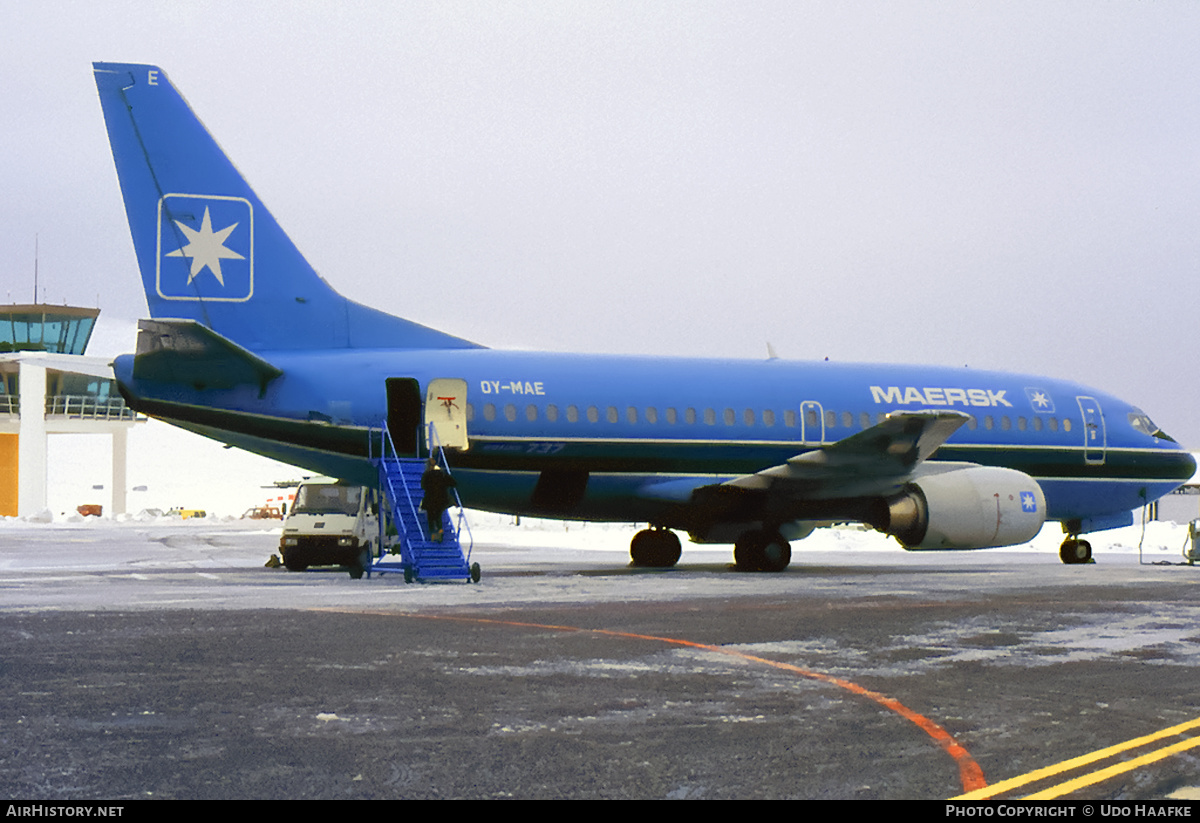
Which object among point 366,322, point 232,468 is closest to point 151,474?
point 232,468

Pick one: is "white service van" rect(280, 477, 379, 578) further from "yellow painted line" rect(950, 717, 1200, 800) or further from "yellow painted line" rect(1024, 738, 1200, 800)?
"yellow painted line" rect(1024, 738, 1200, 800)

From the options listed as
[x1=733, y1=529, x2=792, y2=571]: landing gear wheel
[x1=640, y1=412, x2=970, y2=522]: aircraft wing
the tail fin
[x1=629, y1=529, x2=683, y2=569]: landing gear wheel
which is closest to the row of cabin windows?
[x1=640, y1=412, x2=970, y2=522]: aircraft wing

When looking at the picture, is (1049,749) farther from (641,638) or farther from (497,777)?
(641,638)

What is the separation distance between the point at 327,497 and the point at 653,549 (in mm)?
6508

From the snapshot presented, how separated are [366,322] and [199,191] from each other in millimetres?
3690

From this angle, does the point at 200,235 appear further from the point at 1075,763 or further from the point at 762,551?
the point at 1075,763

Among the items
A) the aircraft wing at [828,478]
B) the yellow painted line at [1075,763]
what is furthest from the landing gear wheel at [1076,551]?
the yellow painted line at [1075,763]

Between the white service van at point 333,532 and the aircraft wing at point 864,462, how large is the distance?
6.63 metres

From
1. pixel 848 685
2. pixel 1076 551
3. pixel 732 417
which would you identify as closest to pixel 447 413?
pixel 732 417

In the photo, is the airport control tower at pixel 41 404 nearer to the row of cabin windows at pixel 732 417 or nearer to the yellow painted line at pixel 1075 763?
the row of cabin windows at pixel 732 417

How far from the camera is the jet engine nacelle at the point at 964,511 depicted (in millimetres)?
21875

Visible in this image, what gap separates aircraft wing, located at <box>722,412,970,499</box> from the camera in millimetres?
21281

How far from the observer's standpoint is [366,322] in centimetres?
2306

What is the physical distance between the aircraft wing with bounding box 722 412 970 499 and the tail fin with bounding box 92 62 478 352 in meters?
8.16
